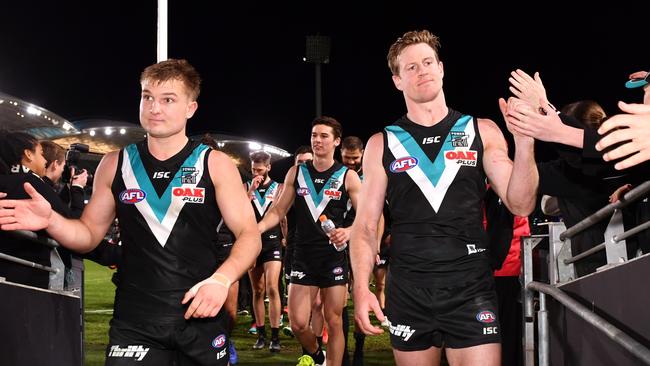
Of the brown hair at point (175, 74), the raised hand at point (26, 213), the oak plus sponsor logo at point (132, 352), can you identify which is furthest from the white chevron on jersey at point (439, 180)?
the raised hand at point (26, 213)

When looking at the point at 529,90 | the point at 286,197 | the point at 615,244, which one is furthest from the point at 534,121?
the point at 286,197

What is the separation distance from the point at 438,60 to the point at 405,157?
631 millimetres

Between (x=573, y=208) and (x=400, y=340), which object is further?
(x=573, y=208)

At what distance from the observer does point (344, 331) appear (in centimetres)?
795

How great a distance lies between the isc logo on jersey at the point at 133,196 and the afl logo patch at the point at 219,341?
0.83 metres

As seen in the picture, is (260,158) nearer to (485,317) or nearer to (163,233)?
(163,233)

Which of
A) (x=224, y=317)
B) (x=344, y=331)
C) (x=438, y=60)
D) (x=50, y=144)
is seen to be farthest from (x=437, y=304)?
(x=50, y=144)

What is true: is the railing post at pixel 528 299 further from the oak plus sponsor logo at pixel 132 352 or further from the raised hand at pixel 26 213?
the raised hand at pixel 26 213

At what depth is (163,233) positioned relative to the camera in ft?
13.5

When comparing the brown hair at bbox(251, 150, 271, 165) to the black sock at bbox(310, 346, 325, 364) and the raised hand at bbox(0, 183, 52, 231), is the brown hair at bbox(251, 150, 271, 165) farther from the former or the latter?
the raised hand at bbox(0, 183, 52, 231)

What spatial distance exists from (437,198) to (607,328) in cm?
135

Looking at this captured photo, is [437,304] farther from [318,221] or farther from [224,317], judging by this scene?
[318,221]

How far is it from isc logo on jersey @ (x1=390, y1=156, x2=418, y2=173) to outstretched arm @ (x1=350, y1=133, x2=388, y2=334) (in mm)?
82

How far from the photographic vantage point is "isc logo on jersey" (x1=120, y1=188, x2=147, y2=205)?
4.17m
